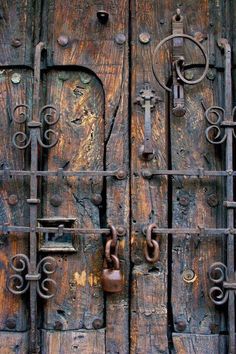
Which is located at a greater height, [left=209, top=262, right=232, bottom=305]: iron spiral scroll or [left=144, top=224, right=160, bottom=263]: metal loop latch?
[left=144, top=224, right=160, bottom=263]: metal loop latch

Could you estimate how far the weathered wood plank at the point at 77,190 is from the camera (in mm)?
1804

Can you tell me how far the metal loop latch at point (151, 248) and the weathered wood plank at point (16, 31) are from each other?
2.25ft


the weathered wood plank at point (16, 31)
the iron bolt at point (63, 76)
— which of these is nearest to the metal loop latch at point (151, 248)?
the iron bolt at point (63, 76)

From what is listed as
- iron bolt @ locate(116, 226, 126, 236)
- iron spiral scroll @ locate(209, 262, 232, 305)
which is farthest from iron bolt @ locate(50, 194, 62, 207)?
iron spiral scroll @ locate(209, 262, 232, 305)

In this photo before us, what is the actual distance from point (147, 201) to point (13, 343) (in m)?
0.62

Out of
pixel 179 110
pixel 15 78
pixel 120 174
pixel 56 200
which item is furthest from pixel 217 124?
pixel 15 78

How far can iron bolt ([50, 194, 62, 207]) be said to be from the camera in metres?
1.83

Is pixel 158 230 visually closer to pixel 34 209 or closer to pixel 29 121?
pixel 34 209

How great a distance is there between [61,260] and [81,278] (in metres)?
0.09

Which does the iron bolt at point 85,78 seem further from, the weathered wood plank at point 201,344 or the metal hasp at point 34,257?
the weathered wood plank at point 201,344

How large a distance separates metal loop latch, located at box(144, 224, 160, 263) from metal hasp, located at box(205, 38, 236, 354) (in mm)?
182

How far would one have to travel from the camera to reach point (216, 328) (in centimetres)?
178

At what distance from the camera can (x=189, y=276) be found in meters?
1.80

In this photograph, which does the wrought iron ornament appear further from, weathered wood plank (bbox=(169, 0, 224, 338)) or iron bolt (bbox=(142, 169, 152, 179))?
weathered wood plank (bbox=(169, 0, 224, 338))
